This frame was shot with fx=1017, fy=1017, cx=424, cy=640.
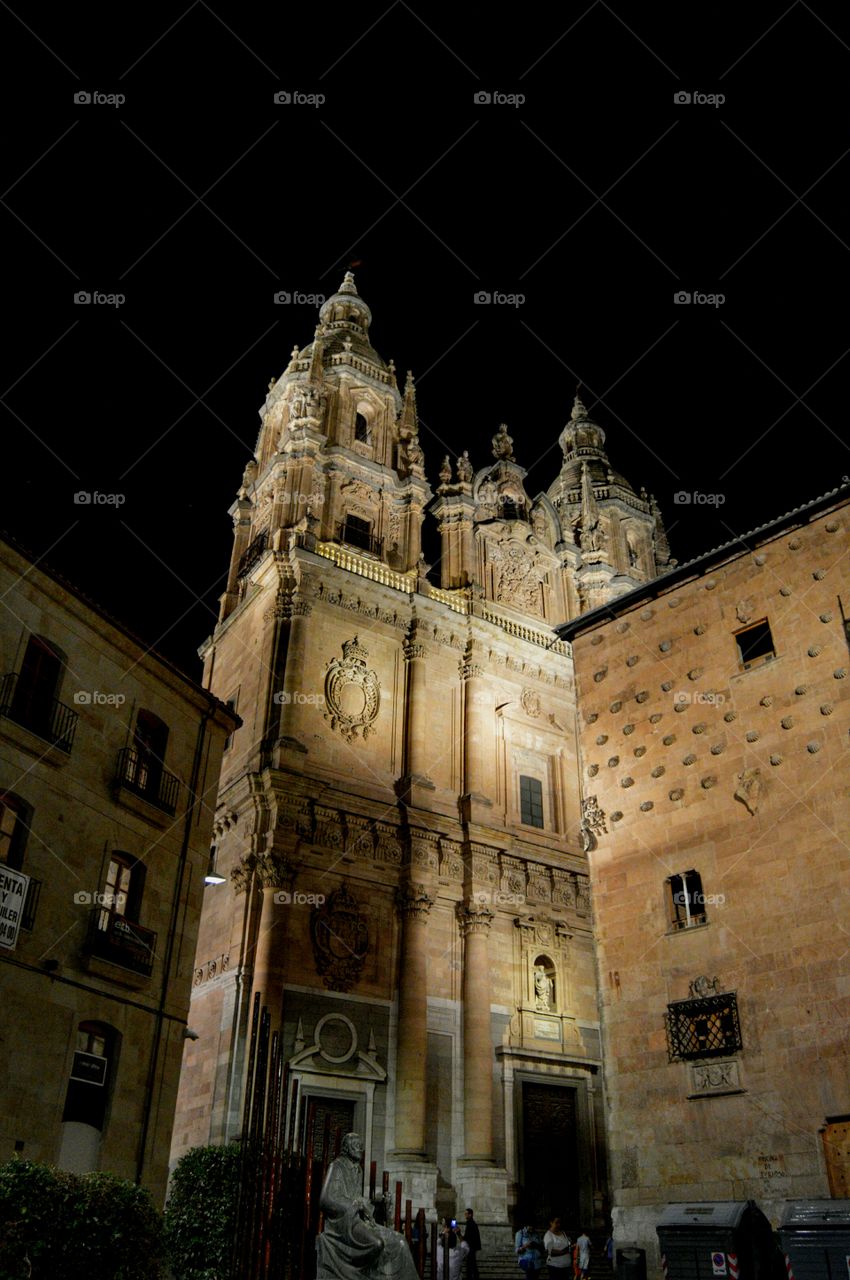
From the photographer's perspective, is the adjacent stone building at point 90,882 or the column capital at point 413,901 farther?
the column capital at point 413,901

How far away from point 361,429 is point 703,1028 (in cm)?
2799

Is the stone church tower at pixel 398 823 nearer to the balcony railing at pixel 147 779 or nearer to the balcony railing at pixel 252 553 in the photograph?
the balcony railing at pixel 252 553

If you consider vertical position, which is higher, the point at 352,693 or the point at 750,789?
the point at 352,693

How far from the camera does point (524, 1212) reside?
86.6 ft

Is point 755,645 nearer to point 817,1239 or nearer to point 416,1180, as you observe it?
point 817,1239

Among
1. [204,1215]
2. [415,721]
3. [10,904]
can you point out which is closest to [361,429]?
[415,721]

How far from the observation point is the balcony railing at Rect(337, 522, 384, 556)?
35656 mm

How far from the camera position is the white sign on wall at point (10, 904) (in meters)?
12.7

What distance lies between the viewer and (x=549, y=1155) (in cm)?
2861

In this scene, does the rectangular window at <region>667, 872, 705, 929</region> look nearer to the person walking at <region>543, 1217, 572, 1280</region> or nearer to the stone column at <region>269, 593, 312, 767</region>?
the person walking at <region>543, 1217, 572, 1280</region>

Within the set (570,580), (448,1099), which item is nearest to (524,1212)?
(448,1099)

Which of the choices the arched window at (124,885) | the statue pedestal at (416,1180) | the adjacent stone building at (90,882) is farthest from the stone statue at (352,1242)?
the statue pedestal at (416,1180)

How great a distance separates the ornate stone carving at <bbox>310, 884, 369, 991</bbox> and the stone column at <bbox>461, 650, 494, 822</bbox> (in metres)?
5.19

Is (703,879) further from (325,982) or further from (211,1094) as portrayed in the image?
(211,1094)
